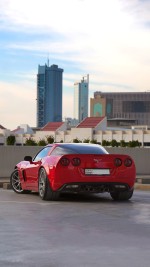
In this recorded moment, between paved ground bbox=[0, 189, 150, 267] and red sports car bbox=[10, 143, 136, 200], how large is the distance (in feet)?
1.05

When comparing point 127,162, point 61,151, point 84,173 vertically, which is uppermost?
point 61,151

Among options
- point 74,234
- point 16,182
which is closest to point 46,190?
point 16,182

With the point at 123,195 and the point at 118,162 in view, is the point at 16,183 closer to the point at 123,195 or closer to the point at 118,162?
the point at 123,195

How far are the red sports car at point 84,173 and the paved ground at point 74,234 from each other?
319mm

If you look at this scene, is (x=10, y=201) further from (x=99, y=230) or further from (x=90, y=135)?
(x=90, y=135)

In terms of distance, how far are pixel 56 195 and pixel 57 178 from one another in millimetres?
438

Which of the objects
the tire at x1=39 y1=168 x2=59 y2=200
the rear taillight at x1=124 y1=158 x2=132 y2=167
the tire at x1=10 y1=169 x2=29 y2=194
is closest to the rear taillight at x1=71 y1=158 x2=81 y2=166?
the tire at x1=39 y1=168 x2=59 y2=200

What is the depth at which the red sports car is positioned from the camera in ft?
37.4

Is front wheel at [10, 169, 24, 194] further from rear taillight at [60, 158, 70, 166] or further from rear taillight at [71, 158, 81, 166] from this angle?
rear taillight at [71, 158, 81, 166]

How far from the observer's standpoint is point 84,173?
450 inches

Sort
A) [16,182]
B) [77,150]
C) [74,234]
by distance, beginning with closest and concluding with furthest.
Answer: [74,234] < [77,150] < [16,182]

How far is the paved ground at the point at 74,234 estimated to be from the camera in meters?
5.59

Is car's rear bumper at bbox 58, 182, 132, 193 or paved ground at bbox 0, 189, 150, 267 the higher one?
car's rear bumper at bbox 58, 182, 132, 193

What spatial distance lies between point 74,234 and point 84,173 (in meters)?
4.26
